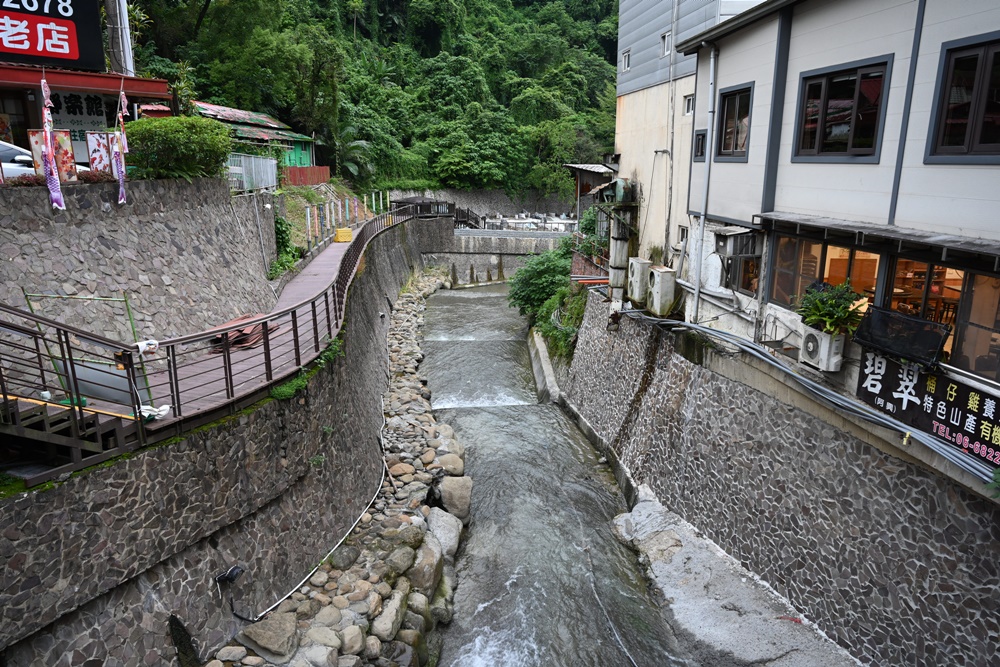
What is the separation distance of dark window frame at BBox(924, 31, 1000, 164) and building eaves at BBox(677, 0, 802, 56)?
3403mm

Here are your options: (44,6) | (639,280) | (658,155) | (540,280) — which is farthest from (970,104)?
(540,280)

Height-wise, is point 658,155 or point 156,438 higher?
point 658,155

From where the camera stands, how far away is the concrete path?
900 centimetres

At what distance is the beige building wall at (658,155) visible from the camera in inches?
615

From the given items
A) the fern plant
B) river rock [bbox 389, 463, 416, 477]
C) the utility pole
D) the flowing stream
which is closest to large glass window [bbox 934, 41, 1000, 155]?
the fern plant

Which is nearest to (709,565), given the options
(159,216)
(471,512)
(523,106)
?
(471,512)

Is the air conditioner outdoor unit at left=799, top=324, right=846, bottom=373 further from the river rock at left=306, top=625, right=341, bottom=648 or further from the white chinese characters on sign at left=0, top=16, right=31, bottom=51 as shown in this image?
the white chinese characters on sign at left=0, top=16, right=31, bottom=51

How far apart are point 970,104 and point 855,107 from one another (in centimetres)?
191

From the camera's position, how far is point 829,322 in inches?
346

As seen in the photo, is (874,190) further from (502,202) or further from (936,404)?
(502,202)

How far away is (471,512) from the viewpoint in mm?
13891

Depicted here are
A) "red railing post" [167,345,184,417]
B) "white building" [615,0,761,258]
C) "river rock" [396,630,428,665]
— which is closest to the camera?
"red railing post" [167,345,184,417]

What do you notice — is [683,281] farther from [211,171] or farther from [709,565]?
Answer: [211,171]

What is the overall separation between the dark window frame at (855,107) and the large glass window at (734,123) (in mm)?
1485
